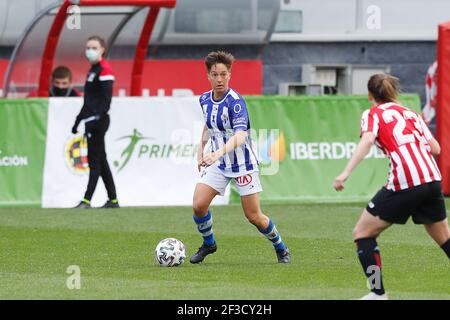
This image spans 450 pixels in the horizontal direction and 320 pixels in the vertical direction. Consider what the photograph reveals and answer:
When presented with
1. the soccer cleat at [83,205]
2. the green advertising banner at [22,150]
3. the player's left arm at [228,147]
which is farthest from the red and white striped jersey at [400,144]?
the green advertising banner at [22,150]

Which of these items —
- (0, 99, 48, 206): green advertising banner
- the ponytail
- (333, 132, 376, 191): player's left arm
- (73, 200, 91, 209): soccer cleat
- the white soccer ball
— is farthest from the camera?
(0, 99, 48, 206): green advertising banner

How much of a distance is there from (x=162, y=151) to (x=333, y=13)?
7.73 meters

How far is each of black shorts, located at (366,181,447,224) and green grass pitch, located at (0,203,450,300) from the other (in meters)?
0.60

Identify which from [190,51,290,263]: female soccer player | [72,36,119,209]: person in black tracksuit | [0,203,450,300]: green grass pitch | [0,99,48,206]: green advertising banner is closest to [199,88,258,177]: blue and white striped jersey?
[190,51,290,263]: female soccer player

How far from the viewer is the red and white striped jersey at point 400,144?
948 centimetres

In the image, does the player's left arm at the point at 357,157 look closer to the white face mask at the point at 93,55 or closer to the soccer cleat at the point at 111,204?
the white face mask at the point at 93,55

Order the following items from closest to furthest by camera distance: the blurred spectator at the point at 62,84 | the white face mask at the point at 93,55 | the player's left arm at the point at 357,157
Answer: the player's left arm at the point at 357,157 → the white face mask at the point at 93,55 → the blurred spectator at the point at 62,84

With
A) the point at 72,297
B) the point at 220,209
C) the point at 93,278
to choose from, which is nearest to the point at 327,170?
the point at 220,209

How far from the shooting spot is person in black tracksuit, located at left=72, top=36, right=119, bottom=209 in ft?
57.5

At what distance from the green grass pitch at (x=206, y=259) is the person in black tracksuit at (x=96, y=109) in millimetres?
500

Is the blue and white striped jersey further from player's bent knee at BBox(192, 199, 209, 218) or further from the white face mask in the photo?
the white face mask

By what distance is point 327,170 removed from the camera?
62.5 feet

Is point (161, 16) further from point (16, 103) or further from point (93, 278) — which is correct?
point (93, 278)

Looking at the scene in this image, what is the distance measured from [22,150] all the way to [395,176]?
9.69 m
